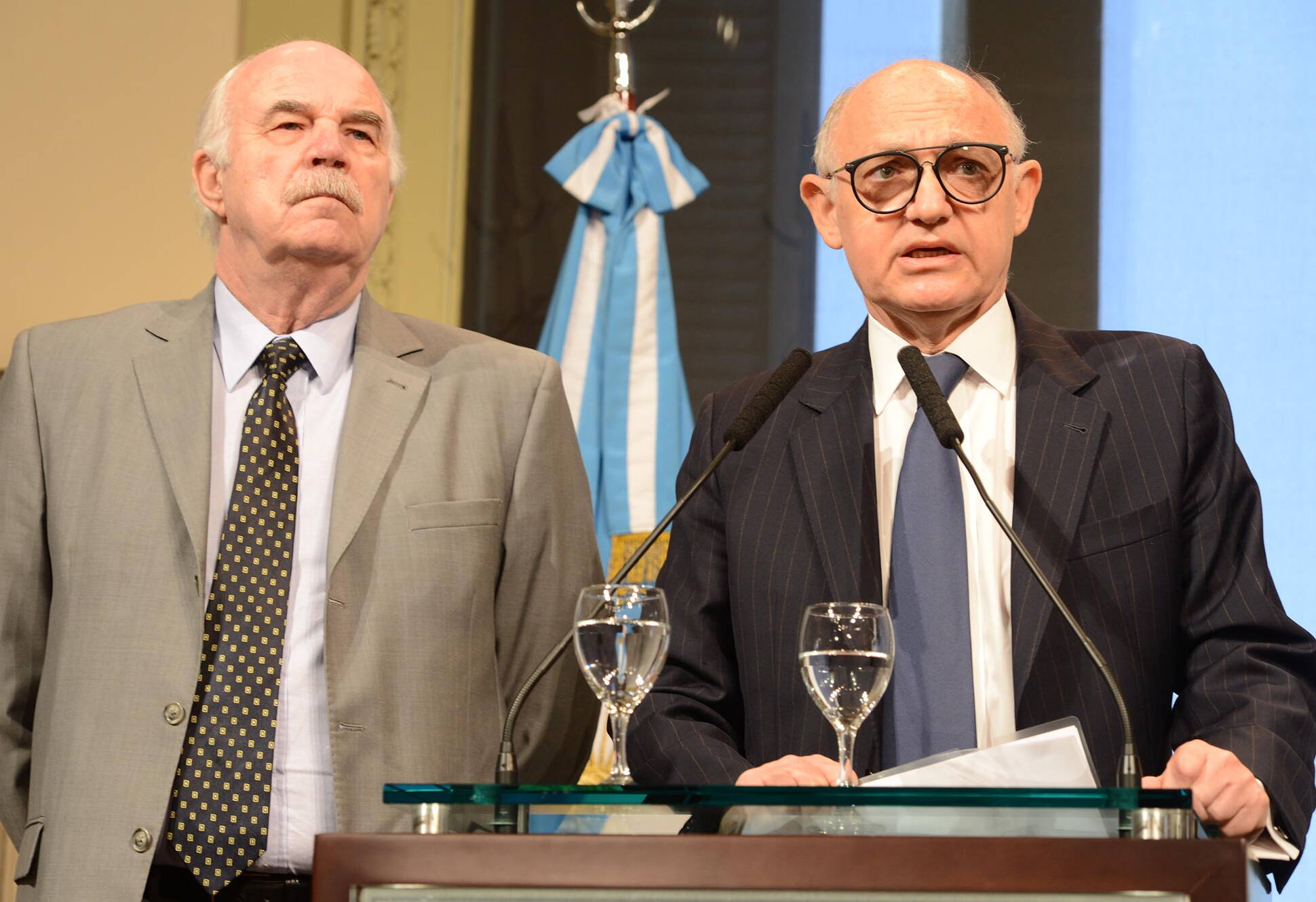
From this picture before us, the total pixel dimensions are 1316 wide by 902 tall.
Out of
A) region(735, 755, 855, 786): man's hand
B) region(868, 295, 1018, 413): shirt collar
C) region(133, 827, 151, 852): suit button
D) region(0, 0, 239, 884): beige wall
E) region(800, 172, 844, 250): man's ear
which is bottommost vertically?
region(133, 827, 151, 852): suit button

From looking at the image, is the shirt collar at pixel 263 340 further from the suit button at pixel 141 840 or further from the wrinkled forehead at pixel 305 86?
the suit button at pixel 141 840

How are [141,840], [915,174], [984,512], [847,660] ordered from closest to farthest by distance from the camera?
[847,660] → [141,840] → [984,512] → [915,174]

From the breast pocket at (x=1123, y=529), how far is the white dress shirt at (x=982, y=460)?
9 cm

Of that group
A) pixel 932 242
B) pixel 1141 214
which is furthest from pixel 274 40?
pixel 932 242

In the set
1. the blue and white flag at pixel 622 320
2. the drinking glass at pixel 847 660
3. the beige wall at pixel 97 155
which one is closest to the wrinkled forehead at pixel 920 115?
the drinking glass at pixel 847 660

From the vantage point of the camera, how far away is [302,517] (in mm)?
2170

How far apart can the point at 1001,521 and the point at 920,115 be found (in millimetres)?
779

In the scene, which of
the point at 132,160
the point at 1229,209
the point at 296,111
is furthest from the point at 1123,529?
the point at 132,160

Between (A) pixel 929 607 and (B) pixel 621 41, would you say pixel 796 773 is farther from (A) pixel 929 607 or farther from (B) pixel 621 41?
(B) pixel 621 41

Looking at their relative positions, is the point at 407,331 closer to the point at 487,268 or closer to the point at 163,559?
the point at 163,559

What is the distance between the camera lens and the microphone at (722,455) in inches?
62.4

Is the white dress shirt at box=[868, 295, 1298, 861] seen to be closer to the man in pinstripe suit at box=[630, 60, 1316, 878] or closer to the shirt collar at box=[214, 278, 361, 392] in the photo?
the man in pinstripe suit at box=[630, 60, 1316, 878]

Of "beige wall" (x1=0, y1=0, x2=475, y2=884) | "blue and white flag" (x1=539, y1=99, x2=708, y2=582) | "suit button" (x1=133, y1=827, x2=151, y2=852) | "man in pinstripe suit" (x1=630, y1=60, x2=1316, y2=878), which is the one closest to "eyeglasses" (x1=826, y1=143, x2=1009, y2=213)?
"man in pinstripe suit" (x1=630, y1=60, x2=1316, y2=878)

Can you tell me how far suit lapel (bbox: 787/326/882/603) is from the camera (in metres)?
2.05
